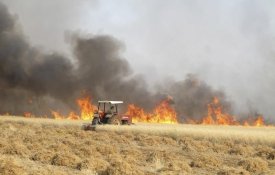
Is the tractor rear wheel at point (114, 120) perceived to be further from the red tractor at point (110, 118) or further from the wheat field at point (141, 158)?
the wheat field at point (141, 158)

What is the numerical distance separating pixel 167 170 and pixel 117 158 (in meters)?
3.10

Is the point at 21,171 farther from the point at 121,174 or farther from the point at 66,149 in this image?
the point at 66,149

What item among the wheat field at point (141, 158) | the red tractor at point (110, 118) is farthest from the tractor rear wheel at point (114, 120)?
the wheat field at point (141, 158)

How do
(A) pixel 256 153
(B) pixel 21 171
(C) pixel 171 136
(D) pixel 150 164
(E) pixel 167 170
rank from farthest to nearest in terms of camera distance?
(C) pixel 171 136 < (A) pixel 256 153 < (D) pixel 150 164 < (E) pixel 167 170 < (B) pixel 21 171

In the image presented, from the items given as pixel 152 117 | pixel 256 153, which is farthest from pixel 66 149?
pixel 152 117

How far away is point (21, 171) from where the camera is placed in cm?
1414

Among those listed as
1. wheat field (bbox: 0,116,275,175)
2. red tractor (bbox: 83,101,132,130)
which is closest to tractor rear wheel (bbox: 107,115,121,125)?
red tractor (bbox: 83,101,132,130)

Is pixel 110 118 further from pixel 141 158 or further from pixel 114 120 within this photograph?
pixel 141 158

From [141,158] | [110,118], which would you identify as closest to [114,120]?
[110,118]

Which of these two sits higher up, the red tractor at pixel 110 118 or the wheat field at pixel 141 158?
the red tractor at pixel 110 118

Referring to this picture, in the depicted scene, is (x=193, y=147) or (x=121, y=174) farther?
(x=193, y=147)

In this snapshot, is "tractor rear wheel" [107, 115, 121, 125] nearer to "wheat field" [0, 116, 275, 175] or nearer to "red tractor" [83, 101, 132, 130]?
"red tractor" [83, 101, 132, 130]

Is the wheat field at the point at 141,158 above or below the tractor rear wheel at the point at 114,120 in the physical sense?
below

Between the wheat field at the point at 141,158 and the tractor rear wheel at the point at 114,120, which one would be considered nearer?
the wheat field at the point at 141,158
